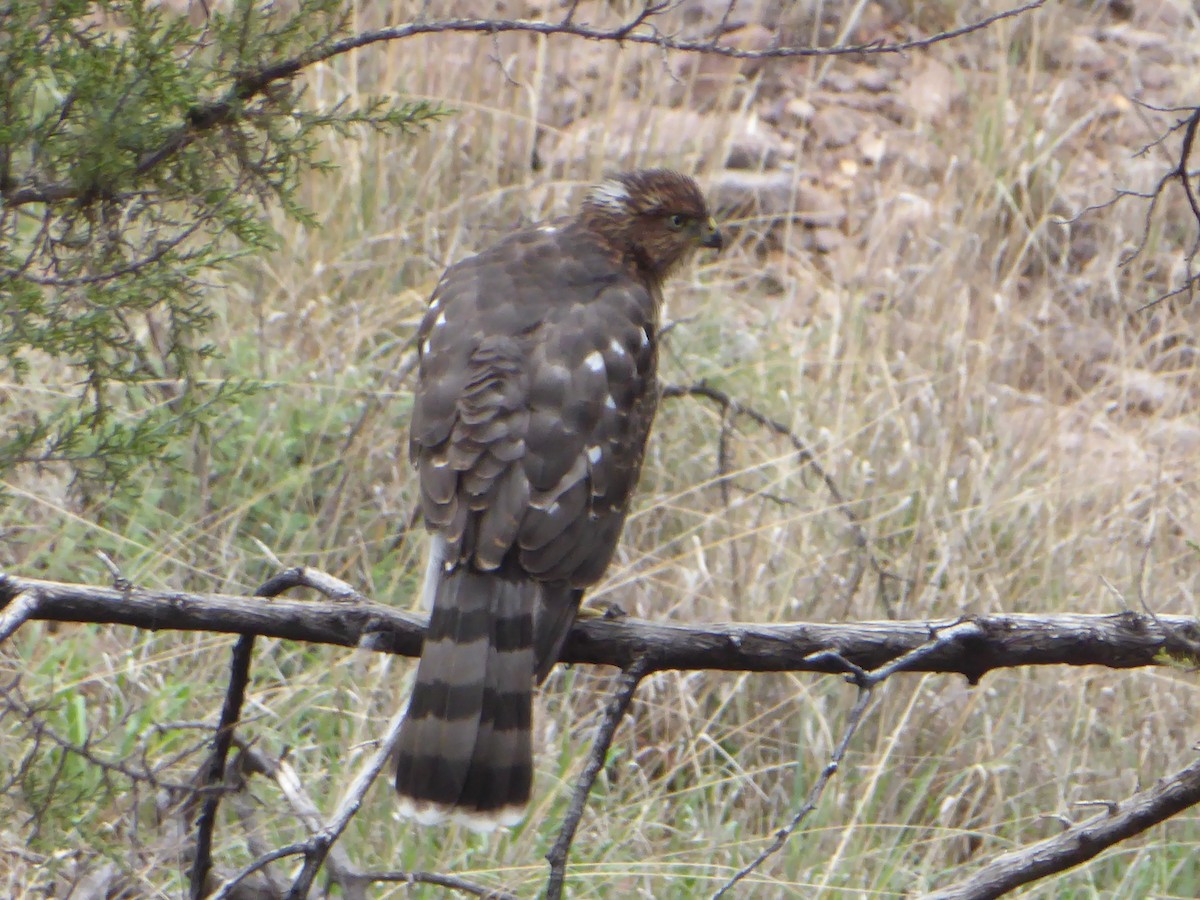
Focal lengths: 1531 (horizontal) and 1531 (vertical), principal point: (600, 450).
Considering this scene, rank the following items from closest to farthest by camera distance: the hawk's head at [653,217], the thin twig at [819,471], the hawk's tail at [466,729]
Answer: the hawk's tail at [466,729], the hawk's head at [653,217], the thin twig at [819,471]

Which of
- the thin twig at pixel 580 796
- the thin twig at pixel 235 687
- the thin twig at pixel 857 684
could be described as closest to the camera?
the thin twig at pixel 857 684

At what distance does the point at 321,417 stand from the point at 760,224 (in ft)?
9.49

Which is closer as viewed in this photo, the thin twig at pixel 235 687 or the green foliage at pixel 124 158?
the thin twig at pixel 235 687

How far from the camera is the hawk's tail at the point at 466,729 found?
2.79 metres

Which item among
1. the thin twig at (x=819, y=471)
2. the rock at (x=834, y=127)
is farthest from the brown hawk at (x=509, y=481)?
the rock at (x=834, y=127)

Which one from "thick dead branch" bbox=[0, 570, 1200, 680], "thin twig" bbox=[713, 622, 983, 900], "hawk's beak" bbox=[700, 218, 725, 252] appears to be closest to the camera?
"thin twig" bbox=[713, 622, 983, 900]

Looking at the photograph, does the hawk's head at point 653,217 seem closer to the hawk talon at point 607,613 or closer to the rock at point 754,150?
the hawk talon at point 607,613

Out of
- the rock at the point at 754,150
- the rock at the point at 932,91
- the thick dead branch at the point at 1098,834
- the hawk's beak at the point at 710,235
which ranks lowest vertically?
the thick dead branch at the point at 1098,834

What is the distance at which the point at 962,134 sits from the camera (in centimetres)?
755

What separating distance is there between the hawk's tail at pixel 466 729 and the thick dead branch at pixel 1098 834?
3.05ft

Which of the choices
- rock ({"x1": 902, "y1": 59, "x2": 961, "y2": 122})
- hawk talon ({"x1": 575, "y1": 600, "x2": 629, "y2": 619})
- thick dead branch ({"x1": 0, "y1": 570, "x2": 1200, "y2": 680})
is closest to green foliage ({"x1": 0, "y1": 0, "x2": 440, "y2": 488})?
thick dead branch ({"x1": 0, "y1": 570, "x2": 1200, "y2": 680})

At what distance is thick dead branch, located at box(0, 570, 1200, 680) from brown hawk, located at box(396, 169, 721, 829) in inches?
13.2

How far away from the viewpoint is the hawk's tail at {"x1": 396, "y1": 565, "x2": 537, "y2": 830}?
2789mm

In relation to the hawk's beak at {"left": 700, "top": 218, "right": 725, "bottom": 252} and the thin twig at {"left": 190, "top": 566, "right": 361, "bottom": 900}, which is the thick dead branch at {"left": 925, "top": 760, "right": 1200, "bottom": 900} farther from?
the hawk's beak at {"left": 700, "top": 218, "right": 725, "bottom": 252}
